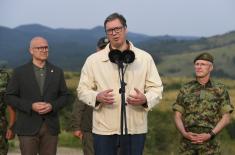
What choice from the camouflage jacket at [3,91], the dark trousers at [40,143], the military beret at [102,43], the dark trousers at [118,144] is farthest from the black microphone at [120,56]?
the camouflage jacket at [3,91]

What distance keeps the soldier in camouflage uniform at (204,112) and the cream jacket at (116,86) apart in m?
1.26

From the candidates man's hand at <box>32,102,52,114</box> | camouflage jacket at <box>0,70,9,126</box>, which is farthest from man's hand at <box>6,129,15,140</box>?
man's hand at <box>32,102,52,114</box>

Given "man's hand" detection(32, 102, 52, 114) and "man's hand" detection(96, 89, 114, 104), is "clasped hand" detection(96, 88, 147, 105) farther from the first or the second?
"man's hand" detection(32, 102, 52, 114)

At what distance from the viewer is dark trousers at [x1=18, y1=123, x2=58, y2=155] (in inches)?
251

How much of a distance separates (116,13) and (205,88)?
1736 millimetres

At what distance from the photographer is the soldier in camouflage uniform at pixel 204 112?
626 centimetres

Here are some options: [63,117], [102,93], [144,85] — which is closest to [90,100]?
[102,93]

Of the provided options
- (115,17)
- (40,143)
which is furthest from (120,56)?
(40,143)

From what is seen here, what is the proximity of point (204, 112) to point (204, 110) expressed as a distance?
0.07ft

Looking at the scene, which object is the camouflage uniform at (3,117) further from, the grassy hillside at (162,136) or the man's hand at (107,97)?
the grassy hillside at (162,136)

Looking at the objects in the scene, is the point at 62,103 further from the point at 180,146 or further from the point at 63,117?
the point at 63,117

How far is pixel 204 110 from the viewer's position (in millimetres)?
6254

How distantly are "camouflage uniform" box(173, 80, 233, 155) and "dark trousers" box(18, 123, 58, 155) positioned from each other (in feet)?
4.74

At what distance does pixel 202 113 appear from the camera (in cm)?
625
